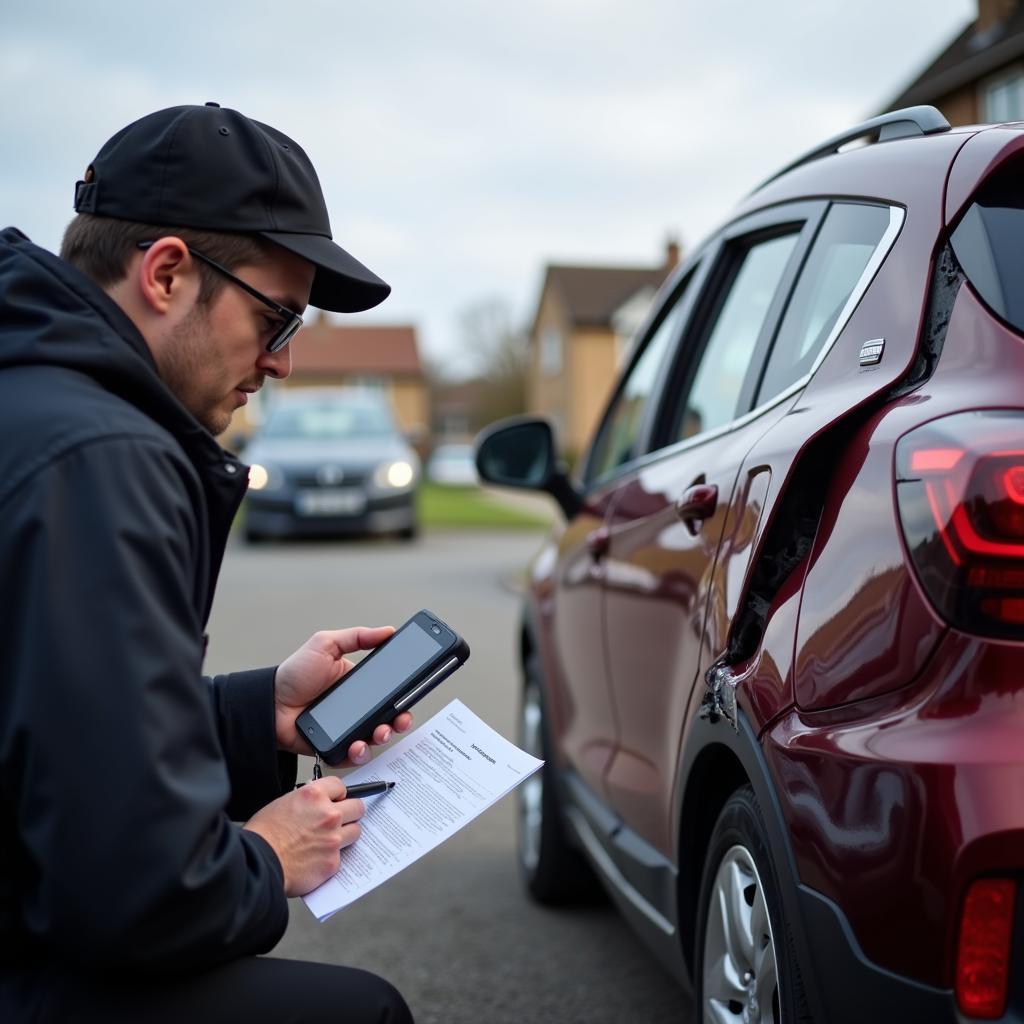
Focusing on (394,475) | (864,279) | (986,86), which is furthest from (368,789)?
(394,475)

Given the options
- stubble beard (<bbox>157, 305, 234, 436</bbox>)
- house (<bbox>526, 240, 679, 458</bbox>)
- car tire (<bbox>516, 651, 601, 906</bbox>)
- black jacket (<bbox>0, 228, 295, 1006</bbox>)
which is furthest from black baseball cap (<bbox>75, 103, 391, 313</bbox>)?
house (<bbox>526, 240, 679, 458</bbox>)

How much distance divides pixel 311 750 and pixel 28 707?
2.85 feet

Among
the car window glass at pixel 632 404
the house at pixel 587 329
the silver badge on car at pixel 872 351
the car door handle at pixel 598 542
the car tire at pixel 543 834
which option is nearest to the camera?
the silver badge on car at pixel 872 351

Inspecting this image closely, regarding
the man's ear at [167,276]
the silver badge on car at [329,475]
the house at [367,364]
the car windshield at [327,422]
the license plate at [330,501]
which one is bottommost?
the house at [367,364]

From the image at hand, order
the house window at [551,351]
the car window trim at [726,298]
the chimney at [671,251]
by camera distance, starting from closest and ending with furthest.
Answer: the car window trim at [726,298]
the chimney at [671,251]
the house window at [551,351]

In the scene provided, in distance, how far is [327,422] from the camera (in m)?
18.4

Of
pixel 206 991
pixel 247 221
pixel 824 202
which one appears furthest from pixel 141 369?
pixel 824 202

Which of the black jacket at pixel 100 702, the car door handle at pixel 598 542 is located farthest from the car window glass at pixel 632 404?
the black jacket at pixel 100 702

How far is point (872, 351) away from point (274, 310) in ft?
2.96

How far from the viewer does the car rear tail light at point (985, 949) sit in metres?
1.69

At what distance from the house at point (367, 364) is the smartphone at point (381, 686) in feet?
246

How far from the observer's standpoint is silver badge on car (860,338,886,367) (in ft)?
6.94

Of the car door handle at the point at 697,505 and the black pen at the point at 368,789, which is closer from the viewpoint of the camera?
the black pen at the point at 368,789

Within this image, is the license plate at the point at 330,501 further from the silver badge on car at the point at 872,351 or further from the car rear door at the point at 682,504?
the silver badge on car at the point at 872,351
